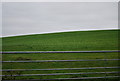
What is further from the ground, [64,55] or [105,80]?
[105,80]

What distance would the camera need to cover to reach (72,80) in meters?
4.84

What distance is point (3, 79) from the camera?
16.0ft

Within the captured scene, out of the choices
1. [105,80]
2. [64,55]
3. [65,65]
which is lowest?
[64,55]

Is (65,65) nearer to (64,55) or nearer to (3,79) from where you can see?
(64,55)

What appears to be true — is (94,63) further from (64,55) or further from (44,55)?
(44,55)

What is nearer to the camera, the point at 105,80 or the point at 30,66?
the point at 105,80

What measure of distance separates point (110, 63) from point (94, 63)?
0.75 meters

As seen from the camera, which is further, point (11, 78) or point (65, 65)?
point (65, 65)

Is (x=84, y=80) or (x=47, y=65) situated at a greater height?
(x=84, y=80)

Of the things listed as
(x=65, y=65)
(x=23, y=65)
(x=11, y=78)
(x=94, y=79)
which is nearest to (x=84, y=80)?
(x=94, y=79)

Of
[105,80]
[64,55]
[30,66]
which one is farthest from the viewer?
[64,55]

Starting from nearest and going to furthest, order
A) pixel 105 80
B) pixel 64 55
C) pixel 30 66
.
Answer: pixel 105 80
pixel 30 66
pixel 64 55

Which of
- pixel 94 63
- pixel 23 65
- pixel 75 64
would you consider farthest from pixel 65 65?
pixel 23 65

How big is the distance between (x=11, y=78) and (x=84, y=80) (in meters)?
2.29
